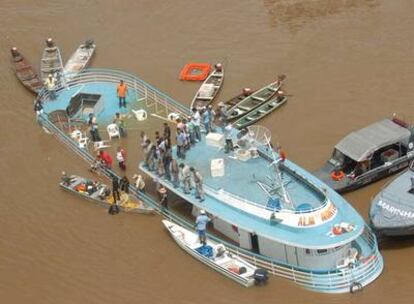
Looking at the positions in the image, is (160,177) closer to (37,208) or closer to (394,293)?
(37,208)

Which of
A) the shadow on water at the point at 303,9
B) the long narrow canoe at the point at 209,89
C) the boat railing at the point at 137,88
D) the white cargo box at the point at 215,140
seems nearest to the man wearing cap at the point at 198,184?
the white cargo box at the point at 215,140

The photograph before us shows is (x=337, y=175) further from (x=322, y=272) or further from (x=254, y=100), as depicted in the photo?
(x=254, y=100)

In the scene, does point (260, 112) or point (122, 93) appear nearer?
point (260, 112)

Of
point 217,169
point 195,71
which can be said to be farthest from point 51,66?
point 217,169

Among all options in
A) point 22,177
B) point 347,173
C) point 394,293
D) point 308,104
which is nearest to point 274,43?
point 308,104

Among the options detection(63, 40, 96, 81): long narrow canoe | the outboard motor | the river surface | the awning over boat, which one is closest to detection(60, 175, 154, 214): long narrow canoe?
the river surface

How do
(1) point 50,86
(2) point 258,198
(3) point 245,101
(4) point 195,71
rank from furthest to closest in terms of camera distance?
1. (4) point 195,71
2. (1) point 50,86
3. (3) point 245,101
4. (2) point 258,198

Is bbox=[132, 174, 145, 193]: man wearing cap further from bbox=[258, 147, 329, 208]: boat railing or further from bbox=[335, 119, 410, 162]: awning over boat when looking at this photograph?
bbox=[335, 119, 410, 162]: awning over boat
